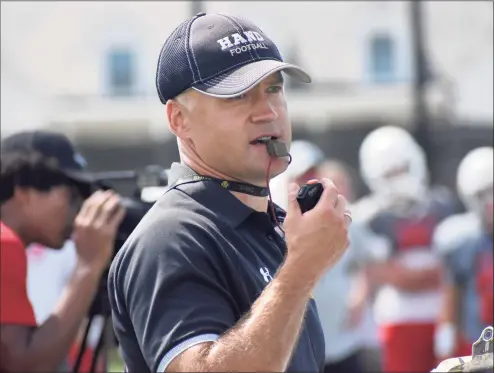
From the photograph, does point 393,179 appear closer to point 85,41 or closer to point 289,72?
point 289,72

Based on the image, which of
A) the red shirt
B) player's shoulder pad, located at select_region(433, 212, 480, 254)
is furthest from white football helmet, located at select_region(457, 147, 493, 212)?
the red shirt

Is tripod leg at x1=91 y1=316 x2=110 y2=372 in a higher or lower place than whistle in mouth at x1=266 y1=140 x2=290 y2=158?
lower

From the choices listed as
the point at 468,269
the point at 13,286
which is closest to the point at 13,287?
the point at 13,286

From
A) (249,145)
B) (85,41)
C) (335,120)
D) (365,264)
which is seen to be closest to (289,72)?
(249,145)

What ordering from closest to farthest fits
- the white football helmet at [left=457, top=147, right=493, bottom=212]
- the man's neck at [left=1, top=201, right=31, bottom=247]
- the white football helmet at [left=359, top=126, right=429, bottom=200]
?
the man's neck at [left=1, top=201, right=31, bottom=247], the white football helmet at [left=457, top=147, right=493, bottom=212], the white football helmet at [left=359, top=126, right=429, bottom=200]

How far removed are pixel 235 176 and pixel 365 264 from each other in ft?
16.9

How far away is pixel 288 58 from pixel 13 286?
14.5 m

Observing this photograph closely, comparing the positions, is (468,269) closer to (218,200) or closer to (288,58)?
(218,200)

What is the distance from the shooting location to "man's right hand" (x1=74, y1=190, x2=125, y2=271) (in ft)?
11.7

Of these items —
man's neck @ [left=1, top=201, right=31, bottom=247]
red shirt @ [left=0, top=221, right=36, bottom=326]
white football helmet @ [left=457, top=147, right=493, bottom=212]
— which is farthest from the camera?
white football helmet @ [left=457, top=147, right=493, bottom=212]

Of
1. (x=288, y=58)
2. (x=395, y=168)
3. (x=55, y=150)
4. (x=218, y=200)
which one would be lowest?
(x=288, y=58)

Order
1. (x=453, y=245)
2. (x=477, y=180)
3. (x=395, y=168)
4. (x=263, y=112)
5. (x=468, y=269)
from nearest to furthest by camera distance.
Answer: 1. (x=263, y=112)
2. (x=468, y=269)
3. (x=453, y=245)
4. (x=477, y=180)
5. (x=395, y=168)

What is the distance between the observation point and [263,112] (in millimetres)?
2260

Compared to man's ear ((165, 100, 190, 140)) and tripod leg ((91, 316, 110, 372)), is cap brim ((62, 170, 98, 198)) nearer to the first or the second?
tripod leg ((91, 316, 110, 372))
